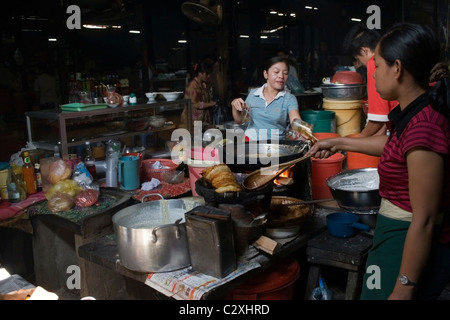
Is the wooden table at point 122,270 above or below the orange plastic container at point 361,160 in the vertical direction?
below

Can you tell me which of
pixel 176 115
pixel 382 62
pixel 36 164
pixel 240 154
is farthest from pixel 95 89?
pixel 382 62

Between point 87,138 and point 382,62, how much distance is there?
3.08 m

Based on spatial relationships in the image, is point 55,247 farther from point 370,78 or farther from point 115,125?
point 370,78

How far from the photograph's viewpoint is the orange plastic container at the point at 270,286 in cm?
250

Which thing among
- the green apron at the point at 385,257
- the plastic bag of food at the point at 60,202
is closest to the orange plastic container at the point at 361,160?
the green apron at the point at 385,257

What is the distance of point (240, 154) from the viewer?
309 centimetres

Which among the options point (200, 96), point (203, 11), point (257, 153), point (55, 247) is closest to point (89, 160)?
point (55, 247)

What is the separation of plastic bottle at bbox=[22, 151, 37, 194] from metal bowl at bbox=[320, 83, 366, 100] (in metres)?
3.63

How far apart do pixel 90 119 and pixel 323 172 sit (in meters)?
2.30

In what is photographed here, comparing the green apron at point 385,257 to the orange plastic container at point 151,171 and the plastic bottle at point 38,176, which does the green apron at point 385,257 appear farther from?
the plastic bottle at point 38,176

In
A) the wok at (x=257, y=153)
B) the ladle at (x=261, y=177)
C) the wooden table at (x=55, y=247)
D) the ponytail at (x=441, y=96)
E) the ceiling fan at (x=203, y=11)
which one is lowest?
the wooden table at (x=55, y=247)

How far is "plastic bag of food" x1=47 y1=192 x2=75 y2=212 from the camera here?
10.2 ft

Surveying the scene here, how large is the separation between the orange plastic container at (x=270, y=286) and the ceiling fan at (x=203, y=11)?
17.7ft

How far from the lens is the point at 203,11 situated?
7332 mm
